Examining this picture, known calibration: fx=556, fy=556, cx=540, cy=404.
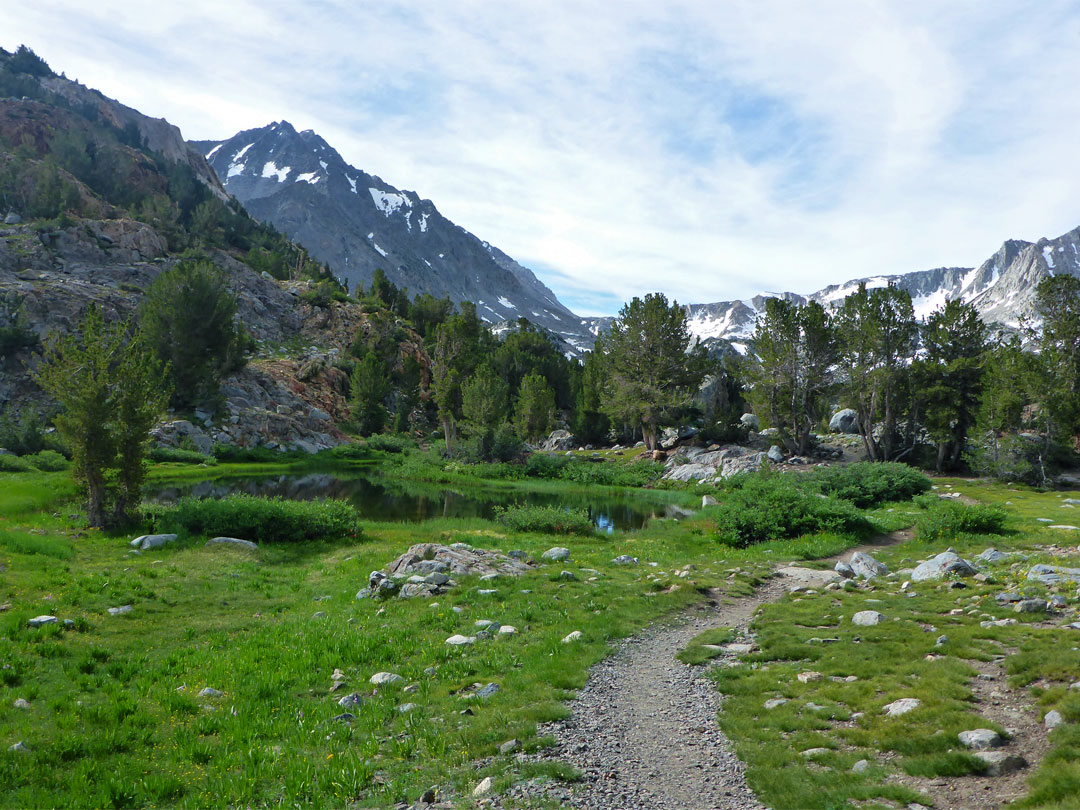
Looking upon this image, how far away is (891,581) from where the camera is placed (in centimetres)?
1744

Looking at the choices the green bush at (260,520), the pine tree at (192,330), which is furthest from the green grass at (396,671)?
the pine tree at (192,330)

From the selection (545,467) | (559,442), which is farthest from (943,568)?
(559,442)

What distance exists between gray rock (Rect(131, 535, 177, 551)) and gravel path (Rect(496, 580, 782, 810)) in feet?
66.1

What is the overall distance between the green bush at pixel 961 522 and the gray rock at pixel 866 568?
330 inches

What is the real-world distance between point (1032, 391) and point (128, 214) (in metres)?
146

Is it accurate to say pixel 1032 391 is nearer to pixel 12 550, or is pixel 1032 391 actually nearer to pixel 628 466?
pixel 628 466

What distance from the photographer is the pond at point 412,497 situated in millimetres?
40812

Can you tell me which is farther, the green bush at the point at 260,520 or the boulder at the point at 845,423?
the boulder at the point at 845,423

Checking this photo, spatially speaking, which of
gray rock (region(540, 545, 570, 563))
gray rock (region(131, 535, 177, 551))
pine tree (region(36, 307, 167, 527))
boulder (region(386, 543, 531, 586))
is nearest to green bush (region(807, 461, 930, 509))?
gray rock (region(540, 545, 570, 563))

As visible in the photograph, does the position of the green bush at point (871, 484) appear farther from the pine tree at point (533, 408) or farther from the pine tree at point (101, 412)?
the pine tree at point (533, 408)

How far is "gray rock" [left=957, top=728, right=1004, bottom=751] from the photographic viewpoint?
638cm

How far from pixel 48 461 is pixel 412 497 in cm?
2712

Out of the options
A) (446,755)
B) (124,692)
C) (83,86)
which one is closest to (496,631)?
(446,755)

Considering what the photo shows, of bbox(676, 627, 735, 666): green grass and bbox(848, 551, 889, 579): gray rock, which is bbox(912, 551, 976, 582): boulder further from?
bbox(676, 627, 735, 666): green grass
